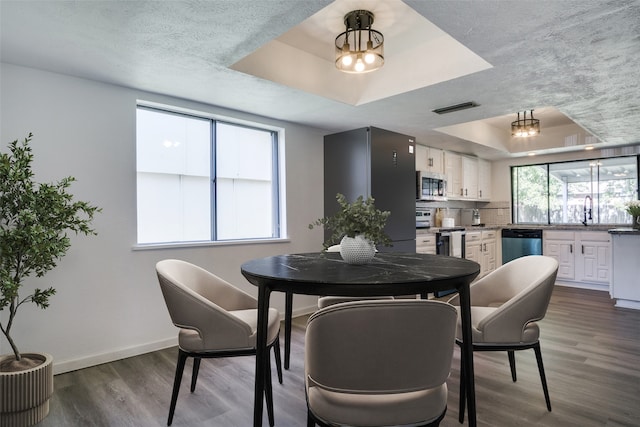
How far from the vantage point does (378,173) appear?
4160mm

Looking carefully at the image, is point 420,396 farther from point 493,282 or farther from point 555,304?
point 555,304

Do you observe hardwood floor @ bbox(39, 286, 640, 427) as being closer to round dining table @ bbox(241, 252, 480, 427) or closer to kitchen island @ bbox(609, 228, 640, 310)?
round dining table @ bbox(241, 252, 480, 427)

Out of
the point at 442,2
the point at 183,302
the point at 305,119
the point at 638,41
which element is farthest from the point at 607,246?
the point at 183,302

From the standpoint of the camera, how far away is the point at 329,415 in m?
1.18

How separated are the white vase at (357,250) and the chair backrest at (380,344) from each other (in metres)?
0.85

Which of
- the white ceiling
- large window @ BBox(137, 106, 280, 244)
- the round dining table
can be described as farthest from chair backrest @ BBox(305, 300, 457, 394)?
large window @ BBox(137, 106, 280, 244)

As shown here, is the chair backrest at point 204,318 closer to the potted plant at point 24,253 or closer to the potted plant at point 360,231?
the potted plant at point 360,231

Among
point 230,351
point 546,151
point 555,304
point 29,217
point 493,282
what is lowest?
point 555,304

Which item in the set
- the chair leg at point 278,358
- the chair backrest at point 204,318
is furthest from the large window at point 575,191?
the chair backrest at point 204,318

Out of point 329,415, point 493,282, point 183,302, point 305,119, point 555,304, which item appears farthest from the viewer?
point 555,304

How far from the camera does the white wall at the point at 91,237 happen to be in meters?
2.59

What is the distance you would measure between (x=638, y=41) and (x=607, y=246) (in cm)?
432

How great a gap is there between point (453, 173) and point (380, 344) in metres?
5.41

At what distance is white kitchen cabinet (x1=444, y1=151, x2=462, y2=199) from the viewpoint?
19.2 feet
